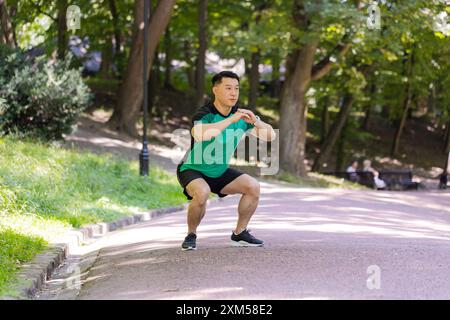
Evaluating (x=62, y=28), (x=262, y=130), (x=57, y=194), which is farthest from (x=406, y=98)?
(x=262, y=130)

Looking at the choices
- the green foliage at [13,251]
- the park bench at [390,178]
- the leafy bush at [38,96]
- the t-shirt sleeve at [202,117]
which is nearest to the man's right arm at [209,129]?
the t-shirt sleeve at [202,117]

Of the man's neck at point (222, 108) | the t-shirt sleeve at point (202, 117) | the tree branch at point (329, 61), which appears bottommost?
the t-shirt sleeve at point (202, 117)

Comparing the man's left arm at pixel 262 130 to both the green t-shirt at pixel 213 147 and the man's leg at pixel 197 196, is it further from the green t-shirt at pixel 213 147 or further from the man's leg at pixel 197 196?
the man's leg at pixel 197 196

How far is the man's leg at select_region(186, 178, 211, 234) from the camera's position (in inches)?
367

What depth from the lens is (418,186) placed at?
118 ft

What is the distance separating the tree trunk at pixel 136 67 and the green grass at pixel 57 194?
7.88 m

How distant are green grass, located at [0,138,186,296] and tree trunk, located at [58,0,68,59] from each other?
11.2m

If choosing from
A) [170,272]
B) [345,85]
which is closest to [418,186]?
[345,85]

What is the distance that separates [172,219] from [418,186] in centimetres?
2233

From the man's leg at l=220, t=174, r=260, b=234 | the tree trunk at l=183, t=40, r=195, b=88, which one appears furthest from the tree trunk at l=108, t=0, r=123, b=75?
the man's leg at l=220, t=174, r=260, b=234

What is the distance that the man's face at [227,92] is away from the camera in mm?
9202

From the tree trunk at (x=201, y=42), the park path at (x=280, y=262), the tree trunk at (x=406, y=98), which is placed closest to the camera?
the park path at (x=280, y=262)
